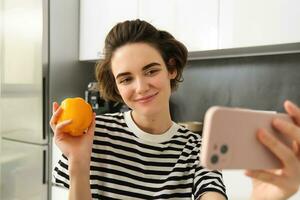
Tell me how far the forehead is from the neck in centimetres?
14

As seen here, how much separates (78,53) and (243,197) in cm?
138

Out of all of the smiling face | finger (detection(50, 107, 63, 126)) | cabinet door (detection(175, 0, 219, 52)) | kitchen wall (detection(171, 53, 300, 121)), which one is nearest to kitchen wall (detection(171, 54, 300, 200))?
kitchen wall (detection(171, 53, 300, 121))

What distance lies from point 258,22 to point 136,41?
79 cm

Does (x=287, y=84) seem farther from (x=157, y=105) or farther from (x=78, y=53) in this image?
(x=78, y=53)

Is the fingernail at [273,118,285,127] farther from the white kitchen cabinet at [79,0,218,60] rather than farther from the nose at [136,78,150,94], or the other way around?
the white kitchen cabinet at [79,0,218,60]

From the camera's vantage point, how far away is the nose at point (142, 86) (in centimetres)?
79

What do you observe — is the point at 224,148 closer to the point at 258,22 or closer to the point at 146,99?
the point at 146,99

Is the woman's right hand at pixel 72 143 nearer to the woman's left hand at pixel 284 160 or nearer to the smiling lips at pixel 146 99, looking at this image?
the smiling lips at pixel 146 99

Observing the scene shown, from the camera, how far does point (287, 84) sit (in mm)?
1607

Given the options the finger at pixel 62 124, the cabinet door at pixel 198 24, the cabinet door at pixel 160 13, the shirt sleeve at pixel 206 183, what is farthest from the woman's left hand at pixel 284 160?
the cabinet door at pixel 160 13

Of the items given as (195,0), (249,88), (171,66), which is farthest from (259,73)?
(171,66)

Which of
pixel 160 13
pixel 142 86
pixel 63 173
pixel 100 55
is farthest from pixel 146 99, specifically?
pixel 160 13

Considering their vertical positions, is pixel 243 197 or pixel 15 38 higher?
pixel 15 38

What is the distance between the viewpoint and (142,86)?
79 centimetres
